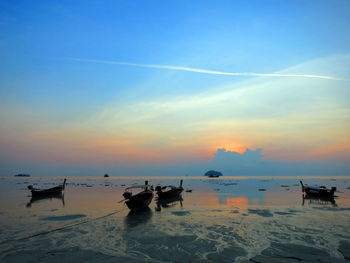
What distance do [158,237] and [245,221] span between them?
945 centimetres

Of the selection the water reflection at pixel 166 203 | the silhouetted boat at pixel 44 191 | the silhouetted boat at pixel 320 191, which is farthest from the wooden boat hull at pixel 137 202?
the silhouetted boat at pixel 320 191

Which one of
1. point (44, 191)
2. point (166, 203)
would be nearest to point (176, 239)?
point (166, 203)

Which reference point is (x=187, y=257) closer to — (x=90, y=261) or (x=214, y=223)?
(x=90, y=261)

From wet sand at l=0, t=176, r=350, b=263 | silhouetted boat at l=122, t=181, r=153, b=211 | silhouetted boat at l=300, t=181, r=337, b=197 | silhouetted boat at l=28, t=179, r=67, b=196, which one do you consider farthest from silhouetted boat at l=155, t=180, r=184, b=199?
silhouetted boat at l=300, t=181, r=337, b=197

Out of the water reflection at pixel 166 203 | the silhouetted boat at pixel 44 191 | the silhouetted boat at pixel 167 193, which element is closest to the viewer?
the water reflection at pixel 166 203

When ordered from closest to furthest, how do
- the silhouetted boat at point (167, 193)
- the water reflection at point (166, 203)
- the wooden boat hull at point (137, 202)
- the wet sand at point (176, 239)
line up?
the wet sand at point (176, 239)
the wooden boat hull at point (137, 202)
the water reflection at point (166, 203)
the silhouetted boat at point (167, 193)

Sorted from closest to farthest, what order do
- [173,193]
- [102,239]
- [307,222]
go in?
[102,239]
[307,222]
[173,193]

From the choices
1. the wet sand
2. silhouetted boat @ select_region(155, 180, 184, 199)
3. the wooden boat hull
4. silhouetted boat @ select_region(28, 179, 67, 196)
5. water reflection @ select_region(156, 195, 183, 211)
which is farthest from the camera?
silhouetted boat @ select_region(28, 179, 67, 196)

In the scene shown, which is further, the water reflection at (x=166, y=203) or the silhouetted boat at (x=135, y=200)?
the water reflection at (x=166, y=203)

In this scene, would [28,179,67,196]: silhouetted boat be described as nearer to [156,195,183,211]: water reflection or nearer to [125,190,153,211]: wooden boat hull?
[156,195,183,211]: water reflection

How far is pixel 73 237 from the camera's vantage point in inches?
657

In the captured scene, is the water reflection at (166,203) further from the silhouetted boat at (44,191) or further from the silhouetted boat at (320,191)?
the silhouetted boat at (320,191)

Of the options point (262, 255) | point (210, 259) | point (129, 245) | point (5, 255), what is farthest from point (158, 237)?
point (5, 255)

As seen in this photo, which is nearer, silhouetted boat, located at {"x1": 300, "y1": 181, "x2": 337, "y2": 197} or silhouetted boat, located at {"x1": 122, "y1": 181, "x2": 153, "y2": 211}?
silhouetted boat, located at {"x1": 122, "y1": 181, "x2": 153, "y2": 211}
